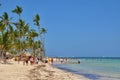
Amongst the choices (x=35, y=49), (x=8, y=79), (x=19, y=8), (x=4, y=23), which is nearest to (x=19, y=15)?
(x=19, y=8)

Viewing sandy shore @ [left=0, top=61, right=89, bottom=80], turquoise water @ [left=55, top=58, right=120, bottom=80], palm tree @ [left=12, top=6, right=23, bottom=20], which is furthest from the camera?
palm tree @ [left=12, top=6, right=23, bottom=20]

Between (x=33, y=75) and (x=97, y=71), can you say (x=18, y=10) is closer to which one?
(x=97, y=71)

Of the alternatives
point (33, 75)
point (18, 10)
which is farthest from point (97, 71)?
point (18, 10)

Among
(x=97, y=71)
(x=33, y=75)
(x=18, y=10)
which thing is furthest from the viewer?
(x=18, y=10)

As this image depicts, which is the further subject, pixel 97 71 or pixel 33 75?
pixel 97 71

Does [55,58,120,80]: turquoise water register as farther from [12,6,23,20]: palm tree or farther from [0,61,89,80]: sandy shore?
[12,6,23,20]: palm tree

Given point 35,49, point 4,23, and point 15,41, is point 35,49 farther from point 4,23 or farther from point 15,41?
point 4,23

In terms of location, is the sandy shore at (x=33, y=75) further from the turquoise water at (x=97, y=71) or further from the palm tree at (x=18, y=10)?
the palm tree at (x=18, y=10)

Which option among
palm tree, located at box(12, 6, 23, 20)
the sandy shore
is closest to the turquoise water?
the sandy shore

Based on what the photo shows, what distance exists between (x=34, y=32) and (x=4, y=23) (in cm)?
2868

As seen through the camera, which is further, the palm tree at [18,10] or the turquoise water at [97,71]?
the palm tree at [18,10]

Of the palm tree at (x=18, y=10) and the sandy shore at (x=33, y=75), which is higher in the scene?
the palm tree at (x=18, y=10)

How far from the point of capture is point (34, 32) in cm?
9088

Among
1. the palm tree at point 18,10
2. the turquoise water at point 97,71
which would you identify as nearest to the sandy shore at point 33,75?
the turquoise water at point 97,71
